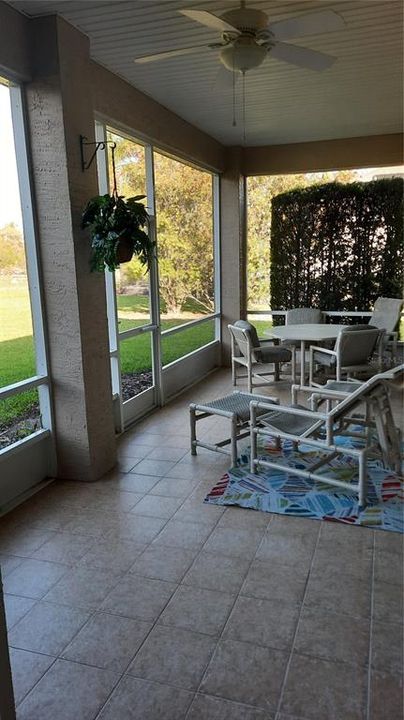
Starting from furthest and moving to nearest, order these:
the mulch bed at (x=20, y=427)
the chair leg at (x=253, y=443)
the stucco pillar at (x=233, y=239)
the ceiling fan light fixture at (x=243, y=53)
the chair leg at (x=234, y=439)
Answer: the stucco pillar at (x=233, y=239), the chair leg at (x=234, y=439), the chair leg at (x=253, y=443), the mulch bed at (x=20, y=427), the ceiling fan light fixture at (x=243, y=53)

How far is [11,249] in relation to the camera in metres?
3.21

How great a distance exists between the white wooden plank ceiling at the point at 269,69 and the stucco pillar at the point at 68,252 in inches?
10.6

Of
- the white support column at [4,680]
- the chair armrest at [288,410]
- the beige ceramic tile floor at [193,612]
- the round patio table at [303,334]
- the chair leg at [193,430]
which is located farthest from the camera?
the round patio table at [303,334]

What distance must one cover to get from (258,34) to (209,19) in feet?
1.09

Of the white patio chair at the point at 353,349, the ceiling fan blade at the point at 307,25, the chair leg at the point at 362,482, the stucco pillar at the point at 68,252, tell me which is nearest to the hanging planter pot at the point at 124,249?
the stucco pillar at the point at 68,252

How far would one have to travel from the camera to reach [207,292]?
6844 millimetres

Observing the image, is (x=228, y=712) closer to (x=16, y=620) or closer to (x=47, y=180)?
(x=16, y=620)

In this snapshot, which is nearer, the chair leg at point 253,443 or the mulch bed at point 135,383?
the chair leg at point 253,443

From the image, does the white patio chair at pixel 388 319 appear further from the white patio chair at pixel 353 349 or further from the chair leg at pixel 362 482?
the chair leg at pixel 362 482

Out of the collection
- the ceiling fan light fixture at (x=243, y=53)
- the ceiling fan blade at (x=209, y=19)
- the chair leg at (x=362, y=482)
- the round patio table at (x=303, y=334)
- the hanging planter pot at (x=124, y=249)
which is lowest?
the chair leg at (x=362, y=482)

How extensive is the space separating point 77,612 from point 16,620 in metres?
0.25

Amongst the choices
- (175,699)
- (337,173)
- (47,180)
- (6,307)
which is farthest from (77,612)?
(337,173)

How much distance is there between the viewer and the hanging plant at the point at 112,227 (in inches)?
122

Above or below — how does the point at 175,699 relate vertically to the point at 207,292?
below
